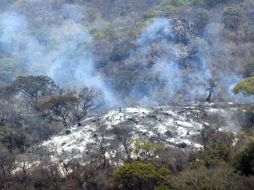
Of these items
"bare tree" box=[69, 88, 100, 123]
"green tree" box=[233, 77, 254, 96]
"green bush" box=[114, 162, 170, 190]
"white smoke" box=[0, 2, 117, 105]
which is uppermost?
"green bush" box=[114, 162, 170, 190]

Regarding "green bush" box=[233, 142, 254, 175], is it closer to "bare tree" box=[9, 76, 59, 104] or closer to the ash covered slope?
the ash covered slope

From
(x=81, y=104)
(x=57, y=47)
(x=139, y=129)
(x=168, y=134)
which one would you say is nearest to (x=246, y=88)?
(x=168, y=134)

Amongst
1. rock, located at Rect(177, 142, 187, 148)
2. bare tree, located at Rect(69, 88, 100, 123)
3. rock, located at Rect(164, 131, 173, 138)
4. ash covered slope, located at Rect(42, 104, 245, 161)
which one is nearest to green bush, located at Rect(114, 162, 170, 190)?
ash covered slope, located at Rect(42, 104, 245, 161)

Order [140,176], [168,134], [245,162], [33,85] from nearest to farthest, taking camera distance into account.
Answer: [245,162], [140,176], [168,134], [33,85]

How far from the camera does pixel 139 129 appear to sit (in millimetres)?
39531

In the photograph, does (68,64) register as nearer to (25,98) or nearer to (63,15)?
(25,98)

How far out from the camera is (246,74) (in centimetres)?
5506

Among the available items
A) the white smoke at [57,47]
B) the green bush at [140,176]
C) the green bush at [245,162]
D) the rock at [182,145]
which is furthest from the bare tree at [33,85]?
the green bush at [245,162]

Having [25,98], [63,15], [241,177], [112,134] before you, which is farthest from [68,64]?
[241,177]

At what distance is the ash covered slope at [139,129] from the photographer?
37.6 meters

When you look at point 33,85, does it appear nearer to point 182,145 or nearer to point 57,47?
point 57,47

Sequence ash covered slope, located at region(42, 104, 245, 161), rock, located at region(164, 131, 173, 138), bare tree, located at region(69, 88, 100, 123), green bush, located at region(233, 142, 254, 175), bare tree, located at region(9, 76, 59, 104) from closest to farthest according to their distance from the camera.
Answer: green bush, located at region(233, 142, 254, 175) < ash covered slope, located at region(42, 104, 245, 161) < rock, located at region(164, 131, 173, 138) < bare tree, located at region(69, 88, 100, 123) < bare tree, located at region(9, 76, 59, 104)

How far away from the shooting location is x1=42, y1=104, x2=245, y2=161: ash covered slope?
37.6 metres

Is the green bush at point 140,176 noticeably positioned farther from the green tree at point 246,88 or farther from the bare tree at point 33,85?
the bare tree at point 33,85
